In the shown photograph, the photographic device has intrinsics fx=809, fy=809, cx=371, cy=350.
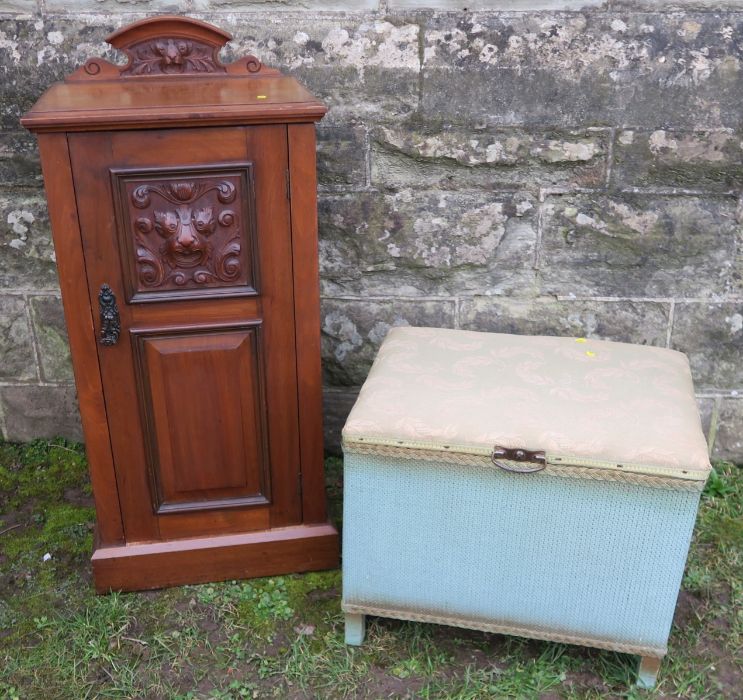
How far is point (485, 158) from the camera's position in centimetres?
257

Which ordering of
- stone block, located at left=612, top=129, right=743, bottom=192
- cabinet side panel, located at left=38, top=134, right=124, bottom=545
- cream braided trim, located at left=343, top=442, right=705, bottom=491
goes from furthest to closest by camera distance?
stone block, located at left=612, top=129, right=743, bottom=192
cabinet side panel, located at left=38, top=134, right=124, bottom=545
cream braided trim, located at left=343, top=442, right=705, bottom=491

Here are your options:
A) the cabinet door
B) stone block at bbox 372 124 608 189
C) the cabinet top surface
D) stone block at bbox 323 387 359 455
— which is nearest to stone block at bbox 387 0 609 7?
stone block at bbox 372 124 608 189

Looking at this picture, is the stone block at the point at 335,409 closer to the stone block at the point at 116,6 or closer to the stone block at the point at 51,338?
the stone block at the point at 51,338

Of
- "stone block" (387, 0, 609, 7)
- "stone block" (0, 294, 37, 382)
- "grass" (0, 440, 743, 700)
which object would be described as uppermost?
"stone block" (387, 0, 609, 7)

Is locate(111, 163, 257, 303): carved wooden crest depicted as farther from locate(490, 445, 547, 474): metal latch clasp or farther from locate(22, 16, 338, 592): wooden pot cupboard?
locate(490, 445, 547, 474): metal latch clasp

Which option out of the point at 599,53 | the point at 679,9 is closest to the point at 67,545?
the point at 599,53

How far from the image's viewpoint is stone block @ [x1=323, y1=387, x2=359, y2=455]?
2928mm

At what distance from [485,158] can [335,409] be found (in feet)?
3.39

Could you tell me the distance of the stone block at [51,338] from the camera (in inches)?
111

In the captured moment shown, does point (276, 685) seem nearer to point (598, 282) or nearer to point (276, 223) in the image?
point (276, 223)

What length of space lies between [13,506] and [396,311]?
58.6 inches

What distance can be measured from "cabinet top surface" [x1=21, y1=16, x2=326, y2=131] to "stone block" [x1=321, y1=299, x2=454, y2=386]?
0.82m

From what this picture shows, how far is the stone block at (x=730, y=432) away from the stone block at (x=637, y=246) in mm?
432

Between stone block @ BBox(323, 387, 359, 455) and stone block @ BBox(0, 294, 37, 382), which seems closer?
stone block @ BBox(0, 294, 37, 382)
